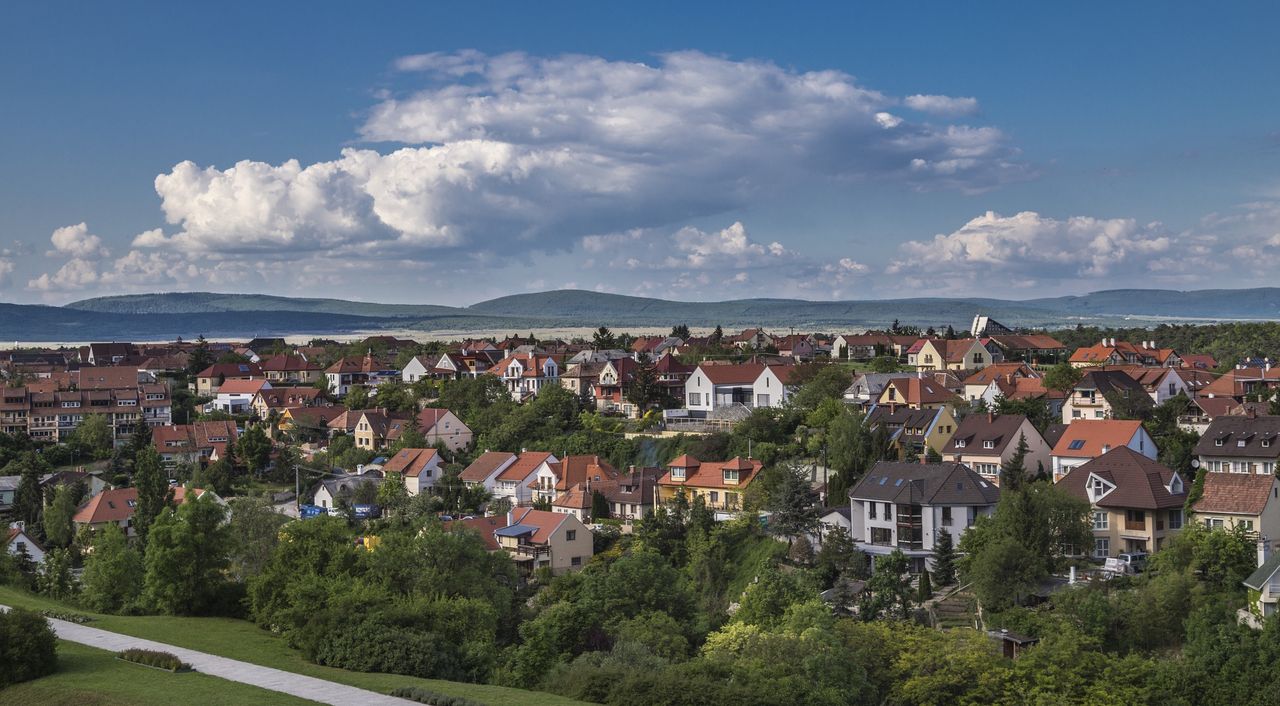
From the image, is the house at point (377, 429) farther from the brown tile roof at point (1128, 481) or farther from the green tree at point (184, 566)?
the brown tile roof at point (1128, 481)

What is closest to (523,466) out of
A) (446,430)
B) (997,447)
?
(446,430)

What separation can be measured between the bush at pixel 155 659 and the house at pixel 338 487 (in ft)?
99.2

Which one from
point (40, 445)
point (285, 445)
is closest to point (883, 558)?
point (285, 445)

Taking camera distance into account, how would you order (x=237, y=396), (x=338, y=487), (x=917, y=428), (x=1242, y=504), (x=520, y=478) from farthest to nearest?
(x=237, y=396)
(x=338, y=487)
(x=520, y=478)
(x=917, y=428)
(x=1242, y=504)

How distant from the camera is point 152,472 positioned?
51312 mm

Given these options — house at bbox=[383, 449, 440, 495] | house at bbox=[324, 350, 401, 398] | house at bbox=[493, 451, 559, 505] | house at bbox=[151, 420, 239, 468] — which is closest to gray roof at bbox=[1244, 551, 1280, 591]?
house at bbox=[493, 451, 559, 505]

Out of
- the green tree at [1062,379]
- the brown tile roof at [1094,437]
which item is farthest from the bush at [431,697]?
the green tree at [1062,379]

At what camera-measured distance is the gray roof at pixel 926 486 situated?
40.1m

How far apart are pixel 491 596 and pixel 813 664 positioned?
10.4m

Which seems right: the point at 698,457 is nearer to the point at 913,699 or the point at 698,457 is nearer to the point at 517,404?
the point at 517,404

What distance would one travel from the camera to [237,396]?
86000mm

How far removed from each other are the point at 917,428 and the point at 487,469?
20073 mm

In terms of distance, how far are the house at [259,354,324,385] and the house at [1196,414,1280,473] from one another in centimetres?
7063

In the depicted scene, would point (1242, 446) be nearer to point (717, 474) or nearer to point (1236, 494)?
point (1236, 494)
